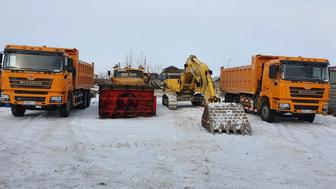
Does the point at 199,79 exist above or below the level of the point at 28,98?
above

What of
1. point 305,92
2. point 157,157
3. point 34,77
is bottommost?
point 157,157

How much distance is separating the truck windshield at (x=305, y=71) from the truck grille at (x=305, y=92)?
42cm

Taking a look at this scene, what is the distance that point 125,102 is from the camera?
14281 mm

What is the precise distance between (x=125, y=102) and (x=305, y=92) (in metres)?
7.37

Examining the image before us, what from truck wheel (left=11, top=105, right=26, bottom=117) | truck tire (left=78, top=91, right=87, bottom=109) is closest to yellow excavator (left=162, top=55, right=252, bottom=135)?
truck tire (left=78, top=91, right=87, bottom=109)

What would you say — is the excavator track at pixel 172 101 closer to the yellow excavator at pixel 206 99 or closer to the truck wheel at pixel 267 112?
the yellow excavator at pixel 206 99

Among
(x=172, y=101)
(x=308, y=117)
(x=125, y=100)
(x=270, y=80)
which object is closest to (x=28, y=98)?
(x=125, y=100)

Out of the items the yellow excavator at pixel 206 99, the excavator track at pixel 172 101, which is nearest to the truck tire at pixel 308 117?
the yellow excavator at pixel 206 99

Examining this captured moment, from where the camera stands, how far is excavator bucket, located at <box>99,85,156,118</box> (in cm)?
1395

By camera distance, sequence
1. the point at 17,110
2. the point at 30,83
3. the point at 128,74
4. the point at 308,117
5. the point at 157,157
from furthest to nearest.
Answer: the point at 128,74, the point at 308,117, the point at 17,110, the point at 30,83, the point at 157,157

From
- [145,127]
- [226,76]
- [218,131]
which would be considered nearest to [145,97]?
[145,127]

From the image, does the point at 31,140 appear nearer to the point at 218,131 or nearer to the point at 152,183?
the point at 152,183

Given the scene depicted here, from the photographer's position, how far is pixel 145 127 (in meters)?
11.9

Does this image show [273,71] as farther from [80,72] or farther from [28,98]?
[28,98]
